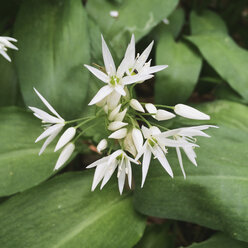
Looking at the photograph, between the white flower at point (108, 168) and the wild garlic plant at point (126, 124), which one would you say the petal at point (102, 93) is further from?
the white flower at point (108, 168)

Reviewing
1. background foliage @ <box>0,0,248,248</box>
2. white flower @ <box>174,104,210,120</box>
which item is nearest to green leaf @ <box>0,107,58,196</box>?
background foliage @ <box>0,0,248,248</box>

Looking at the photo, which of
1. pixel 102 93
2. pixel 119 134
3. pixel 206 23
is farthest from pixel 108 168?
pixel 206 23

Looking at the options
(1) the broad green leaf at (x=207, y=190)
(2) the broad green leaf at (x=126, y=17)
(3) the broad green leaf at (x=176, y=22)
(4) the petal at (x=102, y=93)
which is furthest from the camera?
(3) the broad green leaf at (x=176, y=22)

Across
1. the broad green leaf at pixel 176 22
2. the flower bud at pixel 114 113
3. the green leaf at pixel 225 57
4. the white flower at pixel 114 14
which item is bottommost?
the flower bud at pixel 114 113

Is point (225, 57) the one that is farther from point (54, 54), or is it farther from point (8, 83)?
point (8, 83)

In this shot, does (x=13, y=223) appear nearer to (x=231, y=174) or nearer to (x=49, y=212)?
(x=49, y=212)

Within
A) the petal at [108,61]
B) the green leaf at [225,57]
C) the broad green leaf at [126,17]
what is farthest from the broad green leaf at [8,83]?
the green leaf at [225,57]

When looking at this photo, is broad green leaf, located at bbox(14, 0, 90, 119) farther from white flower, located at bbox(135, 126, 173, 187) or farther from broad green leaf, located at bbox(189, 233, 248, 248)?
broad green leaf, located at bbox(189, 233, 248, 248)
